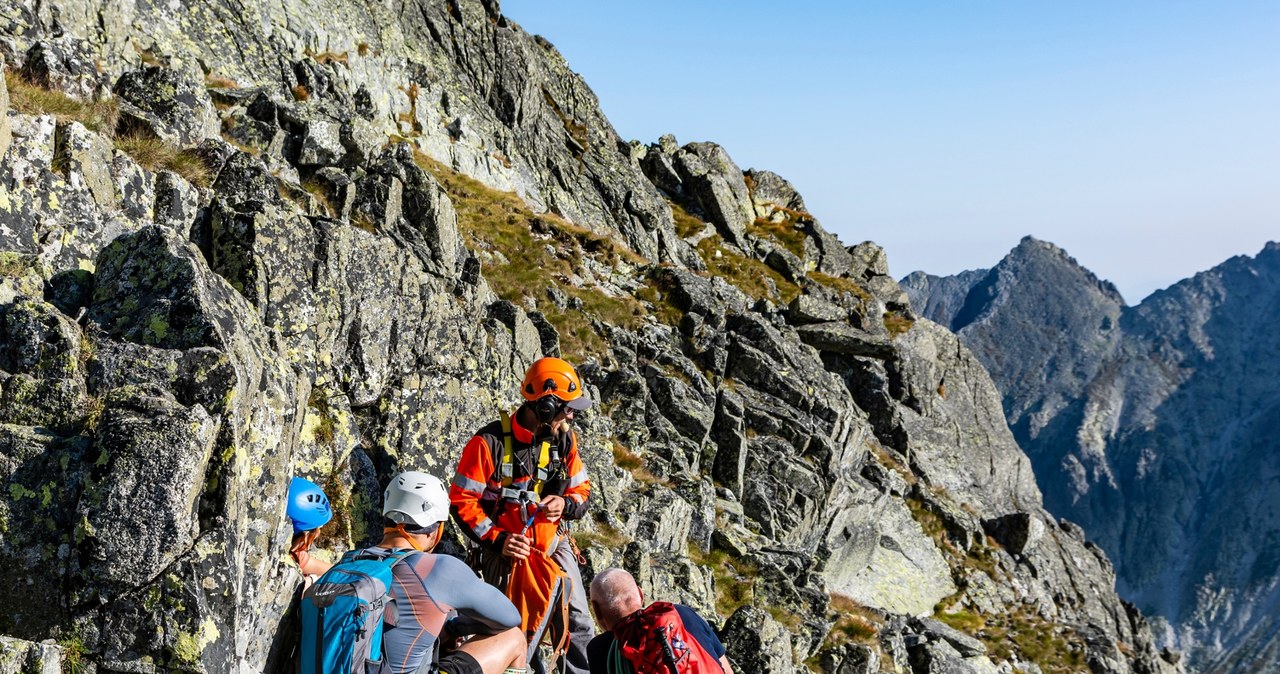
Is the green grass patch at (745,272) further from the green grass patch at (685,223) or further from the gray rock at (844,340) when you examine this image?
the gray rock at (844,340)

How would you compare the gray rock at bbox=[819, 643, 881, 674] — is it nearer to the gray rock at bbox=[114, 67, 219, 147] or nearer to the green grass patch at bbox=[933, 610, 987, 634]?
the green grass patch at bbox=[933, 610, 987, 634]

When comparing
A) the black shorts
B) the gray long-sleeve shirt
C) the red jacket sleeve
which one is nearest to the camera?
the gray long-sleeve shirt

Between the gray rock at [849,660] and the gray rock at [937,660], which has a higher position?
the gray rock at [849,660]

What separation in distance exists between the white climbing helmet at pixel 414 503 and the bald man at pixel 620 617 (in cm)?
170

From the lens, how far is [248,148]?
58.3 feet

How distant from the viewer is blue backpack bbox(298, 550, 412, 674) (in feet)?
19.9

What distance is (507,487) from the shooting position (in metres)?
9.82

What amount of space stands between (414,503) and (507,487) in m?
2.90

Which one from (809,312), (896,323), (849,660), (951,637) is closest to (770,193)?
(896,323)

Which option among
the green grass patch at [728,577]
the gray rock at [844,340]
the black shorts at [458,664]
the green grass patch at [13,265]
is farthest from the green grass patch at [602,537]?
the gray rock at [844,340]

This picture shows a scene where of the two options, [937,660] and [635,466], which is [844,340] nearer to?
[937,660]

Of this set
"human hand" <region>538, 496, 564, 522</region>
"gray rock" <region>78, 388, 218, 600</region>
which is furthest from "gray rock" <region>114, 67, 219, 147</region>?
"human hand" <region>538, 496, 564, 522</region>

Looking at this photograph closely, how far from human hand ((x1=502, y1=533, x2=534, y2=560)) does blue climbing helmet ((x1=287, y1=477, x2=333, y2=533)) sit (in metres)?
2.06

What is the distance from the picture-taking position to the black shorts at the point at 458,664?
6859mm
